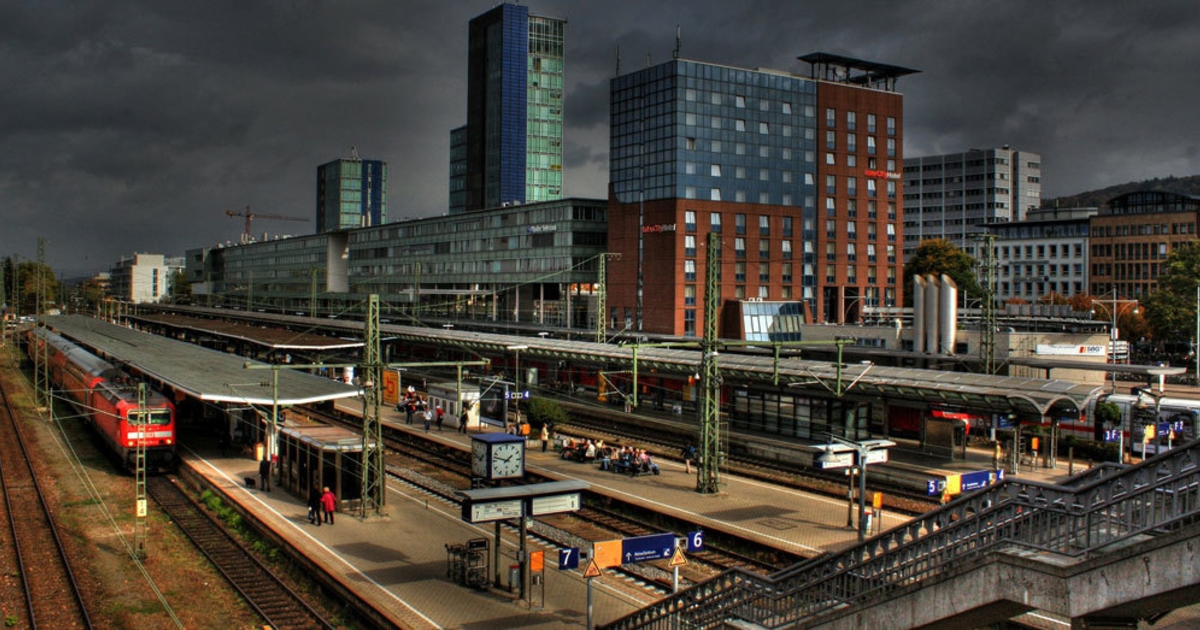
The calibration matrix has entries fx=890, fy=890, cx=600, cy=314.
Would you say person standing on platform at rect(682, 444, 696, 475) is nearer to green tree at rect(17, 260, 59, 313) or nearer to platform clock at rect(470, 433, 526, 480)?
platform clock at rect(470, 433, 526, 480)

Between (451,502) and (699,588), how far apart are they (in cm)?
1831

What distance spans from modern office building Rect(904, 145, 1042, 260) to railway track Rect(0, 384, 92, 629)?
483 ft

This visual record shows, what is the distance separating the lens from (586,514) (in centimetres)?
2948

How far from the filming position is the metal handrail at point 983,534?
8.99m

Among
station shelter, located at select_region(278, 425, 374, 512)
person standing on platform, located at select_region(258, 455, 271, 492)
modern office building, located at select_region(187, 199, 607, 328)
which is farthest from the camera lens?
modern office building, located at select_region(187, 199, 607, 328)

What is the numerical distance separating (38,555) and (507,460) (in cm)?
1322

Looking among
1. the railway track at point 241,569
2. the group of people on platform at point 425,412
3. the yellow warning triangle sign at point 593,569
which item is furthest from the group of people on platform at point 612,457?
the yellow warning triangle sign at point 593,569

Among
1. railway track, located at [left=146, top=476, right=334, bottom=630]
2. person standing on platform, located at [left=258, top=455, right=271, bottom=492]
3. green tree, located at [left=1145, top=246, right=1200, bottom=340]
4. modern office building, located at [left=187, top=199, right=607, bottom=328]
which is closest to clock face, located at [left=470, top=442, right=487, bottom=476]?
railway track, located at [left=146, top=476, right=334, bottom=630]

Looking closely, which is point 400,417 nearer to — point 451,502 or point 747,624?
point 451,502

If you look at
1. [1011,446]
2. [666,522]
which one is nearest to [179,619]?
[666,522]

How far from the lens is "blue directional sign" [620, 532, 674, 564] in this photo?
17.5 meters

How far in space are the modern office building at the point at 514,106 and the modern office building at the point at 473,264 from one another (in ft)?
116

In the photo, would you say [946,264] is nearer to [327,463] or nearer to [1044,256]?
[1044,256]

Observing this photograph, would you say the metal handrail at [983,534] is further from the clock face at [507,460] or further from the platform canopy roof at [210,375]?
the platform canopy roof at [210,375]
